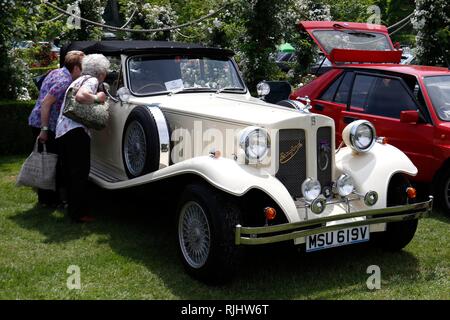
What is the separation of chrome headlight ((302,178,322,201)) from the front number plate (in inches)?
11.8

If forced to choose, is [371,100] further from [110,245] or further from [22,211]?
[22,211]

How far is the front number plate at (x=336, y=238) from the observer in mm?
4391

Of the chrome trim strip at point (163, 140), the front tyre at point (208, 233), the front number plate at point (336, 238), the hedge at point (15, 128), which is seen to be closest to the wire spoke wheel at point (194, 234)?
the front tyre at point (208, 233)

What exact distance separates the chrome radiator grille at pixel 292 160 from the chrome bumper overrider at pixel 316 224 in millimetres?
478

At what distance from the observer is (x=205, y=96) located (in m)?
6.01

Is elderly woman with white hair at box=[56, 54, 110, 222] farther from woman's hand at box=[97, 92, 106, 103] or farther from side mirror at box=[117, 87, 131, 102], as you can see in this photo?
side mirror at box=[117, 87, 131, 102]

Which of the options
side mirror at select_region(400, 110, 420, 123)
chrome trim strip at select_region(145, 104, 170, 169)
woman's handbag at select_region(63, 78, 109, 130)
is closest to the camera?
chrome trim strip at select_region(145, 104, 170, 169)

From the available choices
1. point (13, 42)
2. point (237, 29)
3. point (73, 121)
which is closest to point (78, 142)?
point (73, 121)

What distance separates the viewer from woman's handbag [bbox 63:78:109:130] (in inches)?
226

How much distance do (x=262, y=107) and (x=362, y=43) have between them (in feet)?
11.3

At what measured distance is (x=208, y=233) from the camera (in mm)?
4371

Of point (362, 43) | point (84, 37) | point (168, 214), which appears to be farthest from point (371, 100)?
point (84, 37)

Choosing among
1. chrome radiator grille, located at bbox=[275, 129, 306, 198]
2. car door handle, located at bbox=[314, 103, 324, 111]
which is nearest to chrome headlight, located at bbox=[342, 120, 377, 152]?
chrome radiator grille, located at bbox=[275, 129, 306, 198]
